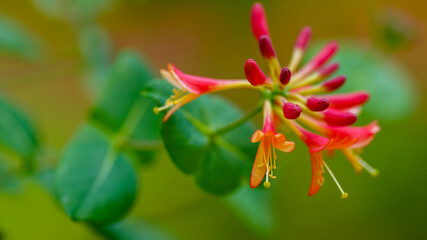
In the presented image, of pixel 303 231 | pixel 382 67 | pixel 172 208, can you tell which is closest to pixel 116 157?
pixel 172 208

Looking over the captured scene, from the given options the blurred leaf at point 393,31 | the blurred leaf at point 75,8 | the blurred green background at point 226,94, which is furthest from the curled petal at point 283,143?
the blurred leaf at point 75,8

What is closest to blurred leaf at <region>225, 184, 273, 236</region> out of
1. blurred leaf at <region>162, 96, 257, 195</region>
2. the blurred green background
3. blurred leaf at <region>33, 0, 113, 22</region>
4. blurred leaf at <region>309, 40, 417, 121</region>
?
the blurred green background

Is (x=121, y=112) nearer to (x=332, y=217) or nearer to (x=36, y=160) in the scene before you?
(x=36, y=160)

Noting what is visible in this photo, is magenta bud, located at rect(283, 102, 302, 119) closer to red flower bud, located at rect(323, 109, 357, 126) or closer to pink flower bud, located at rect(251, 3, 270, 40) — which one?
red flower bud, located at rect(323, 109, 357, 126)

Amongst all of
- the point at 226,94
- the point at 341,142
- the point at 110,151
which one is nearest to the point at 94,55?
the point at 110,151

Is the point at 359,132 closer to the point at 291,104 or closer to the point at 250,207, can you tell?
the point at 291,104
